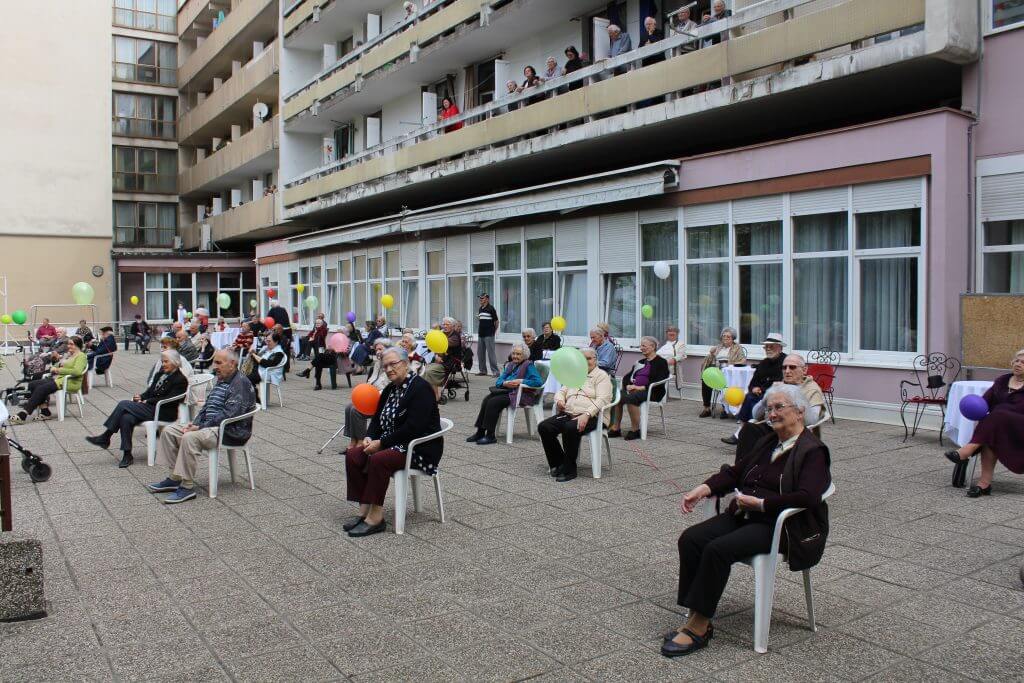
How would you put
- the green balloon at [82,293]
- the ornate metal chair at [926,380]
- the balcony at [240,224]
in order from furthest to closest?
the balcony at [240,224] < the green balloon at [82,293] < the ornate metal chair at [926,380]

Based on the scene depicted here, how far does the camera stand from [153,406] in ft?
32.7

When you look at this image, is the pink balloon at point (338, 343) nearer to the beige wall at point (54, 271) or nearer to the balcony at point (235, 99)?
the balcony at point (235, 99)

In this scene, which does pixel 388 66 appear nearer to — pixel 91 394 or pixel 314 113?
pixel 314 113

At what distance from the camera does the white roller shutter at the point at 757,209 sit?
13953 mm

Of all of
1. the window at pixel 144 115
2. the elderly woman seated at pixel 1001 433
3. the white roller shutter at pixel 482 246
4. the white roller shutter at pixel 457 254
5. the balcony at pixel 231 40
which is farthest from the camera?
the window at pixel 144 115

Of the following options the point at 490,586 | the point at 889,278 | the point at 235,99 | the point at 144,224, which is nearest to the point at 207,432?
the point at 490,586

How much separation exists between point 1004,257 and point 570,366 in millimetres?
7412

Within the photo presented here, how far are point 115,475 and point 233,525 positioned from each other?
2.88 m

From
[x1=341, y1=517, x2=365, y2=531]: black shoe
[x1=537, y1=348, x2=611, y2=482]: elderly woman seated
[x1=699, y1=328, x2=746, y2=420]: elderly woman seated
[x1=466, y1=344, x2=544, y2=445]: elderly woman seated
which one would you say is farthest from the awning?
[x1=341, y1=517, x2=365, y2=531]: black shoe

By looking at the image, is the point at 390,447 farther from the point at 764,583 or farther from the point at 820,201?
the point at 820,201

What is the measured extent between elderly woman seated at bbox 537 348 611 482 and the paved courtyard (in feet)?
1.09

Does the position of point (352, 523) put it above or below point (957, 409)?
below

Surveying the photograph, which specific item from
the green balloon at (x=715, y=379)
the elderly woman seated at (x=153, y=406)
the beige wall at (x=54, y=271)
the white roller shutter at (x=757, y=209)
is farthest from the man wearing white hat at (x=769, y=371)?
the beige wall at (x=54, y=271)

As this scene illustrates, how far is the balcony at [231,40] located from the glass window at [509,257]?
21.0 metres
